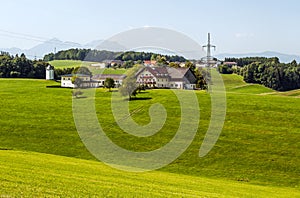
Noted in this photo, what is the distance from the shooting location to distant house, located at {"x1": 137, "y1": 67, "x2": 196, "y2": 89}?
9881 cm

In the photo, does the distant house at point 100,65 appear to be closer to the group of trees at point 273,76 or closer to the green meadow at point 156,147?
the green meadow at point 156,147

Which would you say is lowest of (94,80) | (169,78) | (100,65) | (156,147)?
(156,147)

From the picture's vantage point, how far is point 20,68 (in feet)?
465

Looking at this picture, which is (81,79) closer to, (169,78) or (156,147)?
(169,78)

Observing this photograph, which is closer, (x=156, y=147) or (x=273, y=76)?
(x=156, y=147)

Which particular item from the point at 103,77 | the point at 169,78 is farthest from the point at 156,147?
the point at 103,77

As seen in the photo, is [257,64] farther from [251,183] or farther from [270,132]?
[251,183]

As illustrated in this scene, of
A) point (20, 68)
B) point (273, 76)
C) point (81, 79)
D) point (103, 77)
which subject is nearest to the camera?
point (81, 79)

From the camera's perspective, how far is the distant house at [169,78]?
9881 cm

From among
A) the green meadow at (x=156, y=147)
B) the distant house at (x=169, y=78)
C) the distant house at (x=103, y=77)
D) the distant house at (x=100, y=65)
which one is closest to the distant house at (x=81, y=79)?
the distant house at (x=103, y=77)

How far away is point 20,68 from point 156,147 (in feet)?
342

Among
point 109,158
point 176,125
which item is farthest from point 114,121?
point 109,158

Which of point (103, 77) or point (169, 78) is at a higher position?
point (103, 77)

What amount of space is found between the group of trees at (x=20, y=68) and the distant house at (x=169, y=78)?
5305 cm
